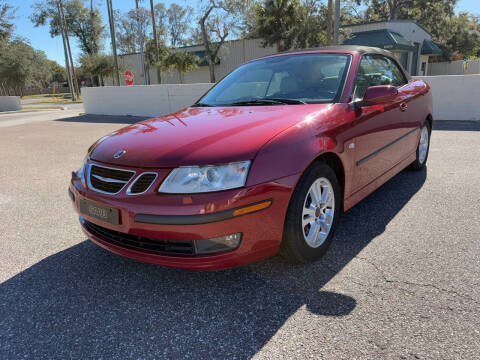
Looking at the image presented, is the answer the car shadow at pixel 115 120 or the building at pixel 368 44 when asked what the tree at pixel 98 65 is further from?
the car shadow at pixel 115 120

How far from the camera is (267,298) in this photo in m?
2.34

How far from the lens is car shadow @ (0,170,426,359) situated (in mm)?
1987

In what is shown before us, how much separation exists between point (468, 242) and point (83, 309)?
2897 millimetres

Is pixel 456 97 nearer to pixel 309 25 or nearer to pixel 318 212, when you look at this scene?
pixel 318 212

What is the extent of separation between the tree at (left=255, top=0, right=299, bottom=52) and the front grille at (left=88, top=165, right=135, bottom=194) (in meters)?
24.4

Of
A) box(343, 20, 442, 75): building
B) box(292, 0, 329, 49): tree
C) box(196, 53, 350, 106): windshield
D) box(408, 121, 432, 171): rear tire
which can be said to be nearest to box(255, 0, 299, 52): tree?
box(292, 0, 329, 49): tree

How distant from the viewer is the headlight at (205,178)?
2.13 m

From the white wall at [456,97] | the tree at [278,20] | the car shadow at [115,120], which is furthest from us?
the tree at [278,20]

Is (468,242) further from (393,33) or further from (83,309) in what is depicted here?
(393,33)

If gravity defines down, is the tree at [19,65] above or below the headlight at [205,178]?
above

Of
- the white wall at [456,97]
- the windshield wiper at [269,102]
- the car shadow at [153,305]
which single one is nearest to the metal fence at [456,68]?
the white wall at [456,97]

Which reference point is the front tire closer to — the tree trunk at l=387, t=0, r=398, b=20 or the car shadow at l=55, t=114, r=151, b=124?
the car shadow at l=55, t=114, r=151, b=124

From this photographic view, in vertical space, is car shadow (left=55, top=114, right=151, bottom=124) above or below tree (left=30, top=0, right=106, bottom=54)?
below

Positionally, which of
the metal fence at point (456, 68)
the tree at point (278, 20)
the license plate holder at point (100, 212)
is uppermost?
the tree at point (278, 20)
